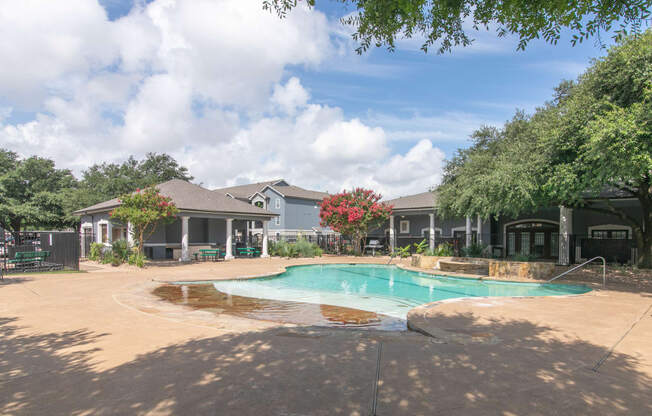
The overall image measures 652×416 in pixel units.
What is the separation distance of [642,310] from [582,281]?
18.9 ft

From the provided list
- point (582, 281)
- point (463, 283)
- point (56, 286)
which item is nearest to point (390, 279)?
point (463, 283)

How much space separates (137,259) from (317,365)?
15397 millimetres

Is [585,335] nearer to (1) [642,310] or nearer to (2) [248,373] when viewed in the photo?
(1) [642,310]

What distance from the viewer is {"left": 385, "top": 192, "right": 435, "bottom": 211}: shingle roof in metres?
25.4

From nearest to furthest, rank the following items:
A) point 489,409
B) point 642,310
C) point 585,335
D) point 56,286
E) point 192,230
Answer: point 489,409 < point 585,335 < point 642,310 < point 56,286 < point 192,230

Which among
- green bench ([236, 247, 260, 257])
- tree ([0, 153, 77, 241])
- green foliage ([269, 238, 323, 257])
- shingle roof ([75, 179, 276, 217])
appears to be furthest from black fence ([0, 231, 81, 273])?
tree ([0, 153, 77, 241])

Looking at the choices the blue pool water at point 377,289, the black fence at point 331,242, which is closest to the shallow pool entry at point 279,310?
the blue pool water at point 377,289

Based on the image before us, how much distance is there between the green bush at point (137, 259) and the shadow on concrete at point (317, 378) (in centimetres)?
1212

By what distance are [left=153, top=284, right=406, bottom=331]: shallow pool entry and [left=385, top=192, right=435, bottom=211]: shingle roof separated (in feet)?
54.4

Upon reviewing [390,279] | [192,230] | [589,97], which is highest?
[589,97]

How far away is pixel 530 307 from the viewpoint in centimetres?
856

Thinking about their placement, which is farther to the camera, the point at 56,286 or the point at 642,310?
the point at 56,286

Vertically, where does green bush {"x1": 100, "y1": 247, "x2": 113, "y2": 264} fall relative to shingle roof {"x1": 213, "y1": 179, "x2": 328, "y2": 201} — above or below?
below

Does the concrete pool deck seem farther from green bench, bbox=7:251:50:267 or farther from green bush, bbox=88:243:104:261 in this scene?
green bush, bbox=88:243:104:261
